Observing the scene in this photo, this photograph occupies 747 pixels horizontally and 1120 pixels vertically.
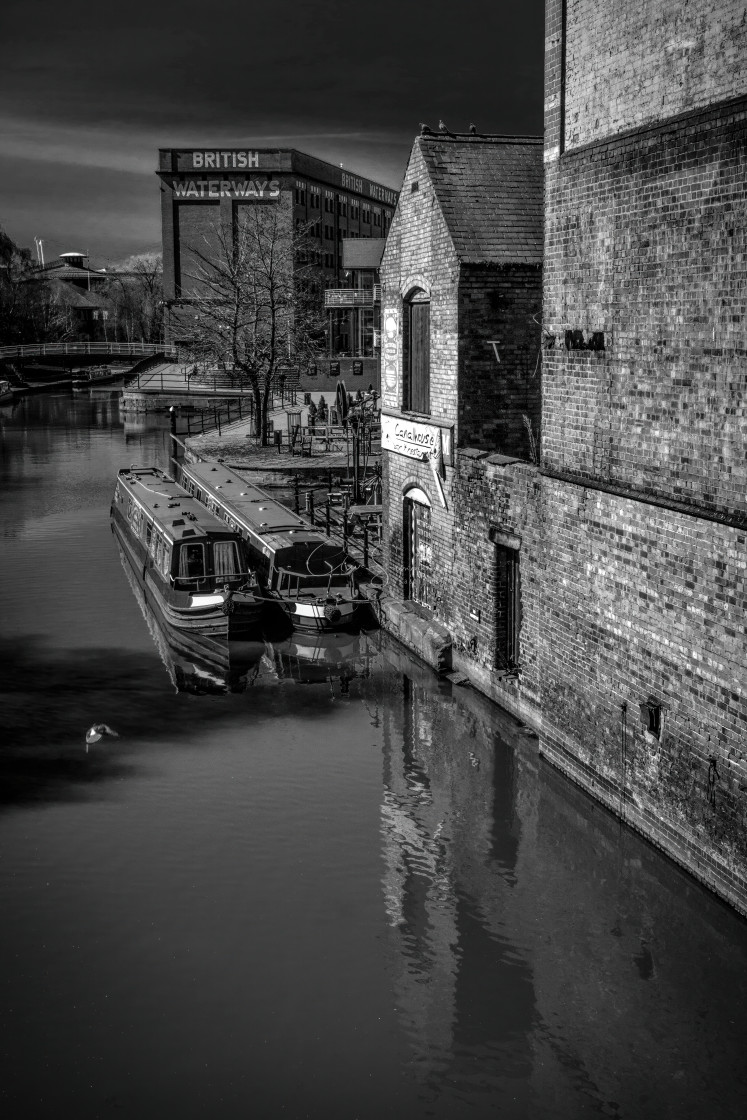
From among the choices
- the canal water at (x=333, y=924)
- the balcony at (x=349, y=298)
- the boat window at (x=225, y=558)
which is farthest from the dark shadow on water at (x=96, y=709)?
the balcony at (x=349, y=298)

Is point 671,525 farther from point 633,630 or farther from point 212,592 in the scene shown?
point 212,592

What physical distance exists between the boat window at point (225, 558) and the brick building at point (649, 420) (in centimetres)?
899

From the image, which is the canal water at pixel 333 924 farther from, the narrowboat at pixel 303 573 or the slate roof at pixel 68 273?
the slate roof at pixel 68 273

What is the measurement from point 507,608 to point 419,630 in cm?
297

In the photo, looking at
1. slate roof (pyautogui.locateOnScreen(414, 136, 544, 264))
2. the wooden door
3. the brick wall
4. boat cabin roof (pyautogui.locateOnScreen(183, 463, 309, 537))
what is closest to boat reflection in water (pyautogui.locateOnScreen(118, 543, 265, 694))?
boat cabin roof (pyautogui.locateOnScreen(183, 463, 309, 537))

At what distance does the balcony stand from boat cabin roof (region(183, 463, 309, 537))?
1216 inches

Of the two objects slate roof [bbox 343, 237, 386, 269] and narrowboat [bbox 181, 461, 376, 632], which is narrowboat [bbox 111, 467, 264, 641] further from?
slate roof [bbox 343, 237, 386, 269]

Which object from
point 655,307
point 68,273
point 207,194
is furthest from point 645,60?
point 68,273

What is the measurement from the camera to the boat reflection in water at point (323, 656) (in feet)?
65.9

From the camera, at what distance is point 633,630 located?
12.8m

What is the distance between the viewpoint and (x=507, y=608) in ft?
57.6

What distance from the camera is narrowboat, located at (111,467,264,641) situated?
2145cm

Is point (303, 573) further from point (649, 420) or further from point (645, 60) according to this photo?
point (645, 60)

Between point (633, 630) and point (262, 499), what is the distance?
15871 mm
